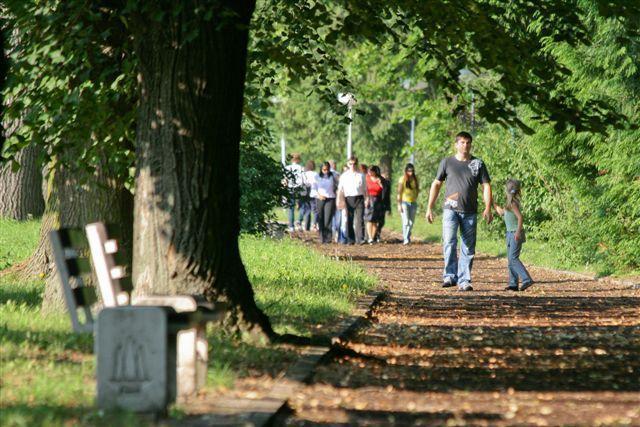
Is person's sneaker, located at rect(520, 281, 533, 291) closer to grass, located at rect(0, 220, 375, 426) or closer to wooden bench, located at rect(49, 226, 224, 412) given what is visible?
grass, located at rect(0, 220, 375, 426)

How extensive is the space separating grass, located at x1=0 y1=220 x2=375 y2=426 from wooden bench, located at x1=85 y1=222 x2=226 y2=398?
0.20m

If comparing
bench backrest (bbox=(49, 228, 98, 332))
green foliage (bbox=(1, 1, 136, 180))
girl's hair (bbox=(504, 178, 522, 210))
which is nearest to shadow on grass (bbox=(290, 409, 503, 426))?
bench backrest (bbox=(49, 228, 98, 332))

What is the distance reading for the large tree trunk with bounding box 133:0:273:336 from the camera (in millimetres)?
9453

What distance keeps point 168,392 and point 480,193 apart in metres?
23.2

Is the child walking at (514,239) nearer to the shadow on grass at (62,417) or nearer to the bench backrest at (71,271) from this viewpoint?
the bench backrest at (71,271)

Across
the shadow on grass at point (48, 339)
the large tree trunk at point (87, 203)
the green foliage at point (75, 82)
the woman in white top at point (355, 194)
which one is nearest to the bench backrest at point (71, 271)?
the shadow on grass at point (48, 339)

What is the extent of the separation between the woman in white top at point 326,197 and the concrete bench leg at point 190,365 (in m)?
23.4

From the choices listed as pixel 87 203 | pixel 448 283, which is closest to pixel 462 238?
pixel 448 283

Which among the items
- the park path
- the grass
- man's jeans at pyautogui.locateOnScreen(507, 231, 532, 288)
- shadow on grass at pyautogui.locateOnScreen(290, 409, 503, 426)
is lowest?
shadow on grass at pyautogui.locateOnScreen(290, 409, 503, 426)

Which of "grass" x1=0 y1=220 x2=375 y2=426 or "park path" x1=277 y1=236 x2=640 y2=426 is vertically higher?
"grass" x1=0 y1=220 x2=375 y2=426

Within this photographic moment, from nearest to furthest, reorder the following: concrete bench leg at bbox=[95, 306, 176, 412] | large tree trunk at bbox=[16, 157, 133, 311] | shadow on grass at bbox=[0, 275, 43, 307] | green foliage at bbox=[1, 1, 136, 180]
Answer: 1. concrete bench leg at bbox=[95, 306, 176, 412]
2. green foliage at bbox=[1, 1, 136, 180]
3. large tree trunk at bbox=[16, 157, 133, 311]
4. shadow on grass at bbox=[0, 275, 43, 307]

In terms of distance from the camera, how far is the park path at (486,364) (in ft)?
24.7

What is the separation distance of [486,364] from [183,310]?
9.93 feet

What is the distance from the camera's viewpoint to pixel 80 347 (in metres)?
9.23
